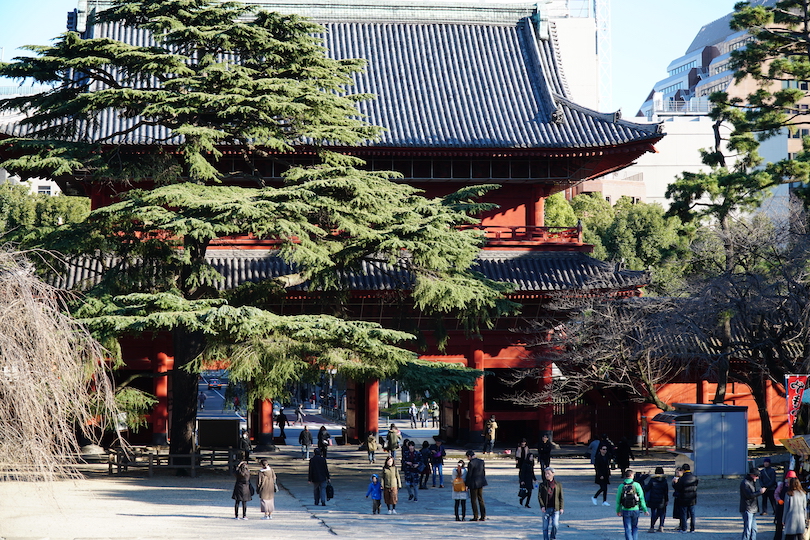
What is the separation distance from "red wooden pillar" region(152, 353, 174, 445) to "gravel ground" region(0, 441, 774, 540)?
376 centimetres

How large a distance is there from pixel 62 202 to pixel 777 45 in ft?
147

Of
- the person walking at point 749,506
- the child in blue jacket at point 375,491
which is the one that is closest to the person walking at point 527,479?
the child in blue jacket at point 375,491

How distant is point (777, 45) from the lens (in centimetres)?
2983

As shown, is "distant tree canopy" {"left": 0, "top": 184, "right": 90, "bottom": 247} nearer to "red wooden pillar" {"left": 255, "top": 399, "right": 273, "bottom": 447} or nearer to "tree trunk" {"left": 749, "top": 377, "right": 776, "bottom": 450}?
"red wooden pillar" {"left": 255, "top": 399, "right": 273, "bottom": 447}

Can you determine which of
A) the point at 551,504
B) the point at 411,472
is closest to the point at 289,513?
the point at 411,472

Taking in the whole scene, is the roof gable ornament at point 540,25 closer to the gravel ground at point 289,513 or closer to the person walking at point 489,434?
the person walking at point 489,434

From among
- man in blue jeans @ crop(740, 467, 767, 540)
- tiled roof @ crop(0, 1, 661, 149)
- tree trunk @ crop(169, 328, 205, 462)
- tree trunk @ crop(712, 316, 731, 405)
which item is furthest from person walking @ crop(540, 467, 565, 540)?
tiled roof @ crop(0, 1, 661, 149)

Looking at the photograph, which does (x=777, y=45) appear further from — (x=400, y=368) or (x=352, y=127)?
(x=400, y=368)

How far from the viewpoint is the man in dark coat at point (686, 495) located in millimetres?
18766

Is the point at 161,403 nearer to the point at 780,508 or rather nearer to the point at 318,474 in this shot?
the point at 318,474

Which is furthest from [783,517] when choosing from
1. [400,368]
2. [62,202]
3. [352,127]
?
[62,202]

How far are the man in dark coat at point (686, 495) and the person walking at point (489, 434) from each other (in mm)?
12154

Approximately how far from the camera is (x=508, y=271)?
102ft

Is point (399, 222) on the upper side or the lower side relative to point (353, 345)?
upper
